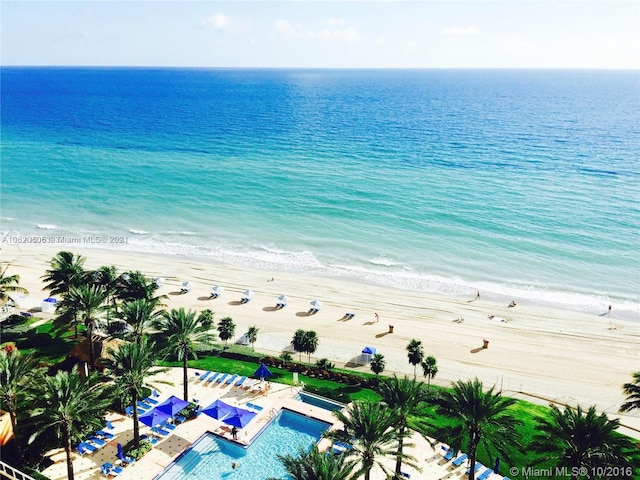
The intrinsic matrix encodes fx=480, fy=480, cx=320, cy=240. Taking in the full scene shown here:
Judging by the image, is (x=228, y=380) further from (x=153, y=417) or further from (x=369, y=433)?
(x=369, y=433)

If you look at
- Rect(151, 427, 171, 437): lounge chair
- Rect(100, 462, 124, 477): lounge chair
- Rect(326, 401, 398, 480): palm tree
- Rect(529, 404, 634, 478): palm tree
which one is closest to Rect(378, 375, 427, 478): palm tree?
Rect(326, 401, 398, 480): palm tree

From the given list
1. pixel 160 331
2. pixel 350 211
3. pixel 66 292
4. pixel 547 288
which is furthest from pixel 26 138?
pixel 547 288

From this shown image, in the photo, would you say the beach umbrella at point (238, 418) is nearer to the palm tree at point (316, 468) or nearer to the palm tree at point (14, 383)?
the palm tree at point (316, 468)

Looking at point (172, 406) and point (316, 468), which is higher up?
point (316, 468)

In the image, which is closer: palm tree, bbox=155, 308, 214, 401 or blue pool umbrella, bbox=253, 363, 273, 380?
palm tree, bbox=155, 308, 214, 401

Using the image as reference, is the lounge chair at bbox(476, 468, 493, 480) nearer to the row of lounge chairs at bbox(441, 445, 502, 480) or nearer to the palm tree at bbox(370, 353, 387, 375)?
the row of lounge chairs at bbox(441, 445, 502, 480)

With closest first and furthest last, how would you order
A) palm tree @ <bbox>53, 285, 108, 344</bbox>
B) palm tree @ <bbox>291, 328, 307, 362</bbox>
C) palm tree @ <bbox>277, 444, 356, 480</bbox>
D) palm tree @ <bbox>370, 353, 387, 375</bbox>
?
palm tree @ <bbox>277, 444, 356, 480</bbox>, palm tree @ <bbox>53, 285, 108, 344</bbox>, palm tree @ <bbox>370, 353, 387, 375</bbox>, palm tree @ <bbox>291, 328, 307, 362</bbox>

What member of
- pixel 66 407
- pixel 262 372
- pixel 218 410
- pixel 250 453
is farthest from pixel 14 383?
pixel 262 372
